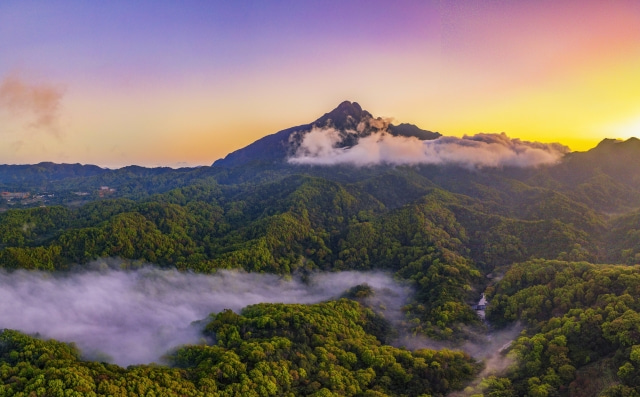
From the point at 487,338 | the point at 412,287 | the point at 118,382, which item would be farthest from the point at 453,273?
the point at 118,382

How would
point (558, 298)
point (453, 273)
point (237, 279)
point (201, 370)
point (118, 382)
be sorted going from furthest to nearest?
point (237, 279)
point (453, 273)
point (558, 298)
point (201, 370)
point (118, 382)

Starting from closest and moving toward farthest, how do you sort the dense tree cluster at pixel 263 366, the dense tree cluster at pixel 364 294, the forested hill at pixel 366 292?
the dense tree cluster at pixel 263 366 < the dense tree cluster at pixel 364 294 < the forested hill at pixel 366 292

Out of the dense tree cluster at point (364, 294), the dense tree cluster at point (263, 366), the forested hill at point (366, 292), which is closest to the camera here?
the dense tree cluster at point (263, 366)

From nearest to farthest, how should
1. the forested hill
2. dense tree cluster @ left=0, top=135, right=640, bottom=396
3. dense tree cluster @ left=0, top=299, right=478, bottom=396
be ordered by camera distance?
dense tree cluster @ left=0, top=299, right=478, bottom=396, dense tree cluster @ left=0, top=135, right=640, bottom=396, the forested hill

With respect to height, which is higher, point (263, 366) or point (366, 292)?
point (263, 366)

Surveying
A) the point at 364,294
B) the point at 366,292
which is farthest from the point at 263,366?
the point at 366,292

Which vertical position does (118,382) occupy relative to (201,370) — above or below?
above

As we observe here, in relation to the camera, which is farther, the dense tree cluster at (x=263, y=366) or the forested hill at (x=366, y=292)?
the forested hill at (x=366, y=292)

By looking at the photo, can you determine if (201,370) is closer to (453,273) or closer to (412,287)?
(412,287)

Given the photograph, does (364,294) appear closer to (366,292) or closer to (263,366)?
(366,292)

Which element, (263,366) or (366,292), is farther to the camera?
(366,292)

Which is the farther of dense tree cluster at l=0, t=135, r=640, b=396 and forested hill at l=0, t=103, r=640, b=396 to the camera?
forested hill at l=0, t=103, r=640, b=396
